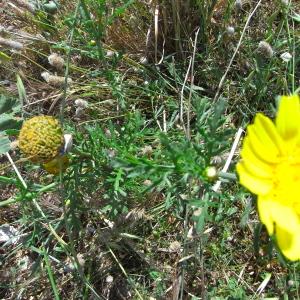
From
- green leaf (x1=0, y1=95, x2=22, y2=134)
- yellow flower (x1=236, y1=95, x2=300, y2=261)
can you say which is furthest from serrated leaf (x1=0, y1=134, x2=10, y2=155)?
yellow flower (x1=236, y1=95, x2=300, y2=261)

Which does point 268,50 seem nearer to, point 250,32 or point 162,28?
point 250,32

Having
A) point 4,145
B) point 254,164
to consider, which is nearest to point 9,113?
point 4,145

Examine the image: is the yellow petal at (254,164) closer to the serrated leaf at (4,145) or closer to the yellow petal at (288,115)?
the yellow petal at (288,115)

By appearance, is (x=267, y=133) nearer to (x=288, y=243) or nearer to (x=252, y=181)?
(x=252, y=181)

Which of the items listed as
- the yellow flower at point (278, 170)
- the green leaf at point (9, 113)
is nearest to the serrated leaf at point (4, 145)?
the green leaf at point (9, 113)

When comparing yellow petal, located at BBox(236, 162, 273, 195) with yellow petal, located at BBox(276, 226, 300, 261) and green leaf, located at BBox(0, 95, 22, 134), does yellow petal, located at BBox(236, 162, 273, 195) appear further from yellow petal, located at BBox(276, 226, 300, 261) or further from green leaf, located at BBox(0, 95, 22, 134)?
green leaf, located at BBox(0, 95, 22, 134)
